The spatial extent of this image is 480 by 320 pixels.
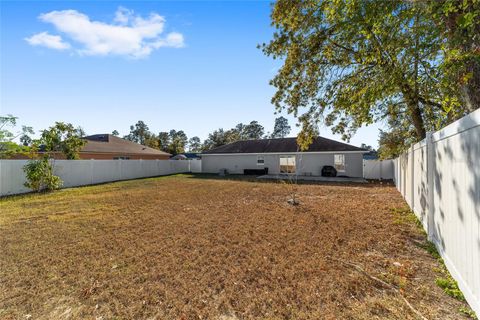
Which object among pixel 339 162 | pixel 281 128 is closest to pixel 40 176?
pixel 339 162

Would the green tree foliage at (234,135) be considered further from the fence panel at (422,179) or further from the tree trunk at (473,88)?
the tree trunk at (473,88)

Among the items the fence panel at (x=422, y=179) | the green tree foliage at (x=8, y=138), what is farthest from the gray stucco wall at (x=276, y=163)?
the green tree foliage at (x=8, y=138)

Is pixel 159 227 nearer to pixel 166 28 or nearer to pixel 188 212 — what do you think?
pixel 188 212

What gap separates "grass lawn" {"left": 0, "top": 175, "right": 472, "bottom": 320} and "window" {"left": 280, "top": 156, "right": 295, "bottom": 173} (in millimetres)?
14958

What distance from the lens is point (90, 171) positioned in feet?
53.8

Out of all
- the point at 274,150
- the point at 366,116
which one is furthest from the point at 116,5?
the point at 274,150

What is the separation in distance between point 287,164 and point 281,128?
181 ft

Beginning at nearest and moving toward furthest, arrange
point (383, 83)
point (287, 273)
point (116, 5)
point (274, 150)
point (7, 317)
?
point (7, 317)
point (287, 273)
point (383, 83)
point (116, 5)
point (274, 150)

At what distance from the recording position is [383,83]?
19.9 feet

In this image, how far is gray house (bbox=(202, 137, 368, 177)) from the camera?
63.5 feet

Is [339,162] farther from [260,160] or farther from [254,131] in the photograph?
[254,131]

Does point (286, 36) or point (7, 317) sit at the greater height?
point (286, 36)

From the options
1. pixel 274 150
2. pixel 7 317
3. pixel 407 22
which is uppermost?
pixel 407 22

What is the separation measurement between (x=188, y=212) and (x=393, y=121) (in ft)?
35.7
